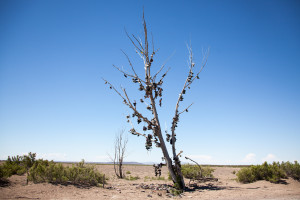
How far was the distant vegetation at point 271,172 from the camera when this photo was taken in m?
12.4

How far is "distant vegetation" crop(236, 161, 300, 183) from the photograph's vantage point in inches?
487

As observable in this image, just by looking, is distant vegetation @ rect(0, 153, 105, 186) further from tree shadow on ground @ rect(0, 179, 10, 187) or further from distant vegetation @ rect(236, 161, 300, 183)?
distant vegetation @ rect(236, 161, 300, 183)

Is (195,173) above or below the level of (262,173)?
below

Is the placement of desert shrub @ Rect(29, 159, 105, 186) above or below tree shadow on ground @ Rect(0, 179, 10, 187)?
above

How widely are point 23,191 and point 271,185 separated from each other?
14208mm

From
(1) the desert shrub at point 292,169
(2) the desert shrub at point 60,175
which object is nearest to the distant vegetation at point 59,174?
(2) the desert shrub at point 60,175

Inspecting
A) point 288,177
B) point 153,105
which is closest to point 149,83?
point 153,105

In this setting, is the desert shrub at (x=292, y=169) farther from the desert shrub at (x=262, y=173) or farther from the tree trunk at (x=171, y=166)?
the tree trunk at (x=171, y=166)

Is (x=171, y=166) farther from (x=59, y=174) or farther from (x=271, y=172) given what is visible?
(x=271, y=172)

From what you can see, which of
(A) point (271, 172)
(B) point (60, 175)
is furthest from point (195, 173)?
(B) point (60, 175)

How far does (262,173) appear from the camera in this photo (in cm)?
1297

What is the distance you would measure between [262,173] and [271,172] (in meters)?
0.59

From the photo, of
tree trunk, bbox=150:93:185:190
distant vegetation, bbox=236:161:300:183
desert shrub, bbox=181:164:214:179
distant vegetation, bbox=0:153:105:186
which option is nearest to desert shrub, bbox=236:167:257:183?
distant vegetation, bbox=236:161:300:183

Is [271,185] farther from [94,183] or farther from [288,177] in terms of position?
[94,183]
